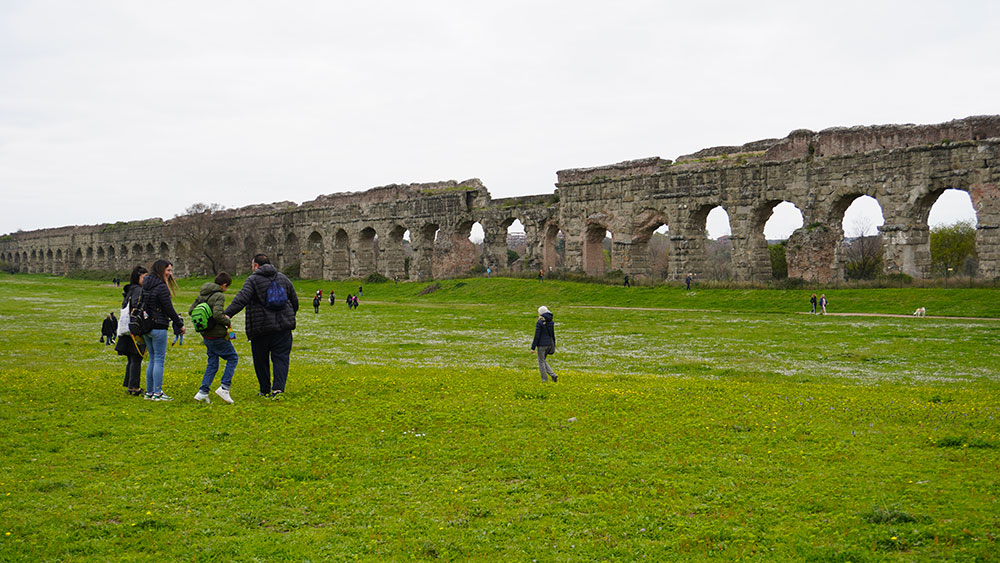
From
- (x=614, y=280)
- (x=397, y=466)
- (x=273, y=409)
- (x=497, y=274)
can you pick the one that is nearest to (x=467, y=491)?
(x=397, y=466)

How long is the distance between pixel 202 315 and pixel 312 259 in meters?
50.3

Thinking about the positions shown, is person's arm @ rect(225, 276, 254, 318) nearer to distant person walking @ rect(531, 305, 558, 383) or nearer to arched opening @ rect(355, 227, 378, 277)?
distant person walking @ rect(531, 305, 558, 383)

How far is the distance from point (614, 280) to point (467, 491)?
3287 cm

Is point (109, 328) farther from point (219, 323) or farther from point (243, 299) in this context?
point (243, 299)

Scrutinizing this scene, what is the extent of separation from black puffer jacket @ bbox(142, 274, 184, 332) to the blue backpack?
121cm

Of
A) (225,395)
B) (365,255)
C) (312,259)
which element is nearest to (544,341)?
(225,395)

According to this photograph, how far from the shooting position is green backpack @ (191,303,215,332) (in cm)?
917

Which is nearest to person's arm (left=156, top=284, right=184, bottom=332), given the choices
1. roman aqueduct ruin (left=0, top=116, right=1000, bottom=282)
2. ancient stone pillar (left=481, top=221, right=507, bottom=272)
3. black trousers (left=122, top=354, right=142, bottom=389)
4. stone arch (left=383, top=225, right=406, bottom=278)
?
black trousers (left=122, top=354, right=142, bottom=389)

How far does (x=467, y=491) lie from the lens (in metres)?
6.23

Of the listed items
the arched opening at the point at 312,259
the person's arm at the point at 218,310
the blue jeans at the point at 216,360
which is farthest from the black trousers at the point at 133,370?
the arched opening at the point at 312,259

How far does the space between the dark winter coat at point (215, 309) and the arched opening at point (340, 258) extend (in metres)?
46.8

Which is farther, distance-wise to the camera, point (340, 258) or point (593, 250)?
point (340, 258)

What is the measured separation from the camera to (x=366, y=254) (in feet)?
178

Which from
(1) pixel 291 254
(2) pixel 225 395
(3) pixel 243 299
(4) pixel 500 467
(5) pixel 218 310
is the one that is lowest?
(4) pixel 500 467
